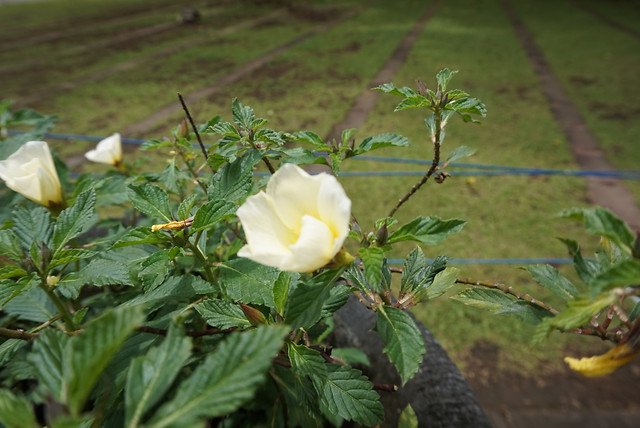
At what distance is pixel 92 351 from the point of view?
1.05 feet

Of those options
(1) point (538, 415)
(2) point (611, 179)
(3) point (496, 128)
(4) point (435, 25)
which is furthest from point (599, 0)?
(1) point (538, 415)

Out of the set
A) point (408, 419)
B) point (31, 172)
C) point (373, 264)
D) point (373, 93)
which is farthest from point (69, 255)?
point (373, 93)

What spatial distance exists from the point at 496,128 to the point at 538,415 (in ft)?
8.13

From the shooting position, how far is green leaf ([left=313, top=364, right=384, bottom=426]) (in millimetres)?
524

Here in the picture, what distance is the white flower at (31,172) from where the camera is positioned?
0.66 m

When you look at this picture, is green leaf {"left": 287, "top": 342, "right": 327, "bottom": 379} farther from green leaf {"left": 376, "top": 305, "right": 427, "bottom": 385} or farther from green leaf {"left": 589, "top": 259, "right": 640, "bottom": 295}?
green leaf {"left": 589, "top": 259, "right": 640, "bottom": 295}

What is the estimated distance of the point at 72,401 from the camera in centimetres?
30

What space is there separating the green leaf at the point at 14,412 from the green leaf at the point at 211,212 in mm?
232

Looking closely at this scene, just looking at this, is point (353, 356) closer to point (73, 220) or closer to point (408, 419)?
point (408, 419)

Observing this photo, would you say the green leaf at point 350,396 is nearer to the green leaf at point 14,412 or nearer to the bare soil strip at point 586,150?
the green leaf at point 14,412

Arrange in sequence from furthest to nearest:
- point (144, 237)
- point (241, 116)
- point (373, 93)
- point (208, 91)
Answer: point (208, 91) < point (373, 93) < point (241, 116) < point (144, 237)

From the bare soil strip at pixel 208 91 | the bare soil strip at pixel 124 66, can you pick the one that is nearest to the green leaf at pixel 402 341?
the bare soil strip at pixel 208 91

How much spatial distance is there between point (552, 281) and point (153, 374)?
1.51 ft

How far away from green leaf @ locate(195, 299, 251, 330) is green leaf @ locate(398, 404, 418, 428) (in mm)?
293
